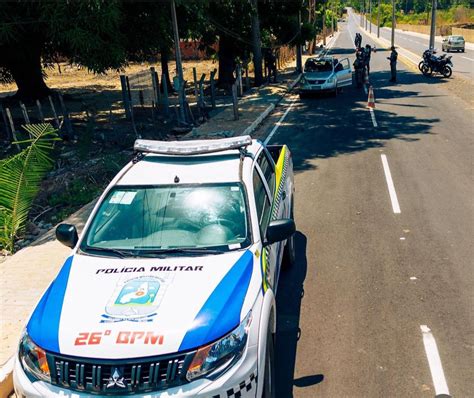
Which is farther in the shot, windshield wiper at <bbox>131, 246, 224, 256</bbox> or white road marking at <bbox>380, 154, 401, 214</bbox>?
white road marking at <bbox>380, 154, 401, 214</bbox>

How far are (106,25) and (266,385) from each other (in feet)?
42.8

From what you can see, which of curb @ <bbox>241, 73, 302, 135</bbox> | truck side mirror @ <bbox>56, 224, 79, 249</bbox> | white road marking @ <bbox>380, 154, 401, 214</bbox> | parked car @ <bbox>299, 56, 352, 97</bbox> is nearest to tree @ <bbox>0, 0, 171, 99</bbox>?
curb @ <bbox>241, 73, 302, 135</bbox>

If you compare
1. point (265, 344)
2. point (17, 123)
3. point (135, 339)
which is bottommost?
point (17, 123)

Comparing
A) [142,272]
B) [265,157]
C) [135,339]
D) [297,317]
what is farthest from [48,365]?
[265,157]

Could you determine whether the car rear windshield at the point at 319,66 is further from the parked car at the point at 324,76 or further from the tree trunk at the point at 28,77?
the tree trunk at the point at 28,77

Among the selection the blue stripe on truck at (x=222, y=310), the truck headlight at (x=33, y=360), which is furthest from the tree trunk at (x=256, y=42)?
the truck headlight at (x=33, y=360)

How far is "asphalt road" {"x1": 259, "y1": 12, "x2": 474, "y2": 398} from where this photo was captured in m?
4.86

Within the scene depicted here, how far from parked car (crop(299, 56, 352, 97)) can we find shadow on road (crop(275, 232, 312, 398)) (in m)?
17.8

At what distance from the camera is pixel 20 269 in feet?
24.2

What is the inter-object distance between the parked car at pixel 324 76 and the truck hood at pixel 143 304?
826 inches

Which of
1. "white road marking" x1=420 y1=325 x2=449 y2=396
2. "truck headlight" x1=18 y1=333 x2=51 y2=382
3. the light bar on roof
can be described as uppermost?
the light bar on roof

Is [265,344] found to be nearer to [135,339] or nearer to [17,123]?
[135,339]

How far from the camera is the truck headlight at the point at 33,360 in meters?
3.60

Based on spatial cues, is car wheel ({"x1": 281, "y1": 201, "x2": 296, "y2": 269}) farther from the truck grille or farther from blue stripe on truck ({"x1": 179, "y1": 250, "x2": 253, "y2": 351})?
the truck grille
